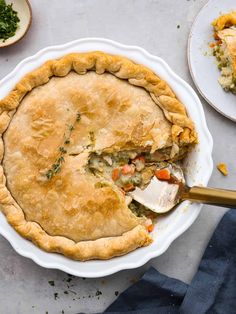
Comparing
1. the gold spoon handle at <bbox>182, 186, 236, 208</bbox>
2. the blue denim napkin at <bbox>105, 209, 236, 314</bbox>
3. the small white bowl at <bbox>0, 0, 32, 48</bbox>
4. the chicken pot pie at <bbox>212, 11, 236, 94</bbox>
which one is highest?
the small white bowl at <bbox>0, 0, 32, 48</bbox>

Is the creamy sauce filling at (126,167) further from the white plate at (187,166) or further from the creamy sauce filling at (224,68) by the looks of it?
the creamy sauce filling at (224,68)

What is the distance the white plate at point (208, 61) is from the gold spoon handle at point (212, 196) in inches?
34.3

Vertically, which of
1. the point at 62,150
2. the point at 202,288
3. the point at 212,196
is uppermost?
the point at 62,150

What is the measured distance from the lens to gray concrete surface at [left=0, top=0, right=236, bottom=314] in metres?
5.00

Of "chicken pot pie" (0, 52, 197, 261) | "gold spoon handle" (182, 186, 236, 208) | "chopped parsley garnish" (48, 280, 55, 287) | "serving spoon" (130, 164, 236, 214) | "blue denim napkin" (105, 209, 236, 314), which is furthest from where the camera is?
"chopped parsley garnish" (48, 280, 55, 287)

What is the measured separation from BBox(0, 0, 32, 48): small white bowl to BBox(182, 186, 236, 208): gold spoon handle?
200cm

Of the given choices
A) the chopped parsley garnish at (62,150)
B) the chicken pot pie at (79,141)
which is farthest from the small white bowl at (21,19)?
the chopped parsley garnish at (62,150)

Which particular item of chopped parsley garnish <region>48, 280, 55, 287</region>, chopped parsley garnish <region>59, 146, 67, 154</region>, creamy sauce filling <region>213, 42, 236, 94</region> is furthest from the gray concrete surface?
chopped parsley garnish <region>59, 146, 67, 154</region>

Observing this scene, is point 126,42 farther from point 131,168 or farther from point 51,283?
point 51,283

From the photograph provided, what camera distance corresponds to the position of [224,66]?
502cm

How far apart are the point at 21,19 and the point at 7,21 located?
0.13m

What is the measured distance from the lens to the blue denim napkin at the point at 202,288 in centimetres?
486

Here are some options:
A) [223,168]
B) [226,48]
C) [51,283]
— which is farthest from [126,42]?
[51,283]

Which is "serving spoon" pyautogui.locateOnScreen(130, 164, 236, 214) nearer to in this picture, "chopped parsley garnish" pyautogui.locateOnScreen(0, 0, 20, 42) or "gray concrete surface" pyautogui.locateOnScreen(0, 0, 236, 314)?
"gray concrete surface" pyautogui.locateOnScreen(0, 0, 236, 314)
